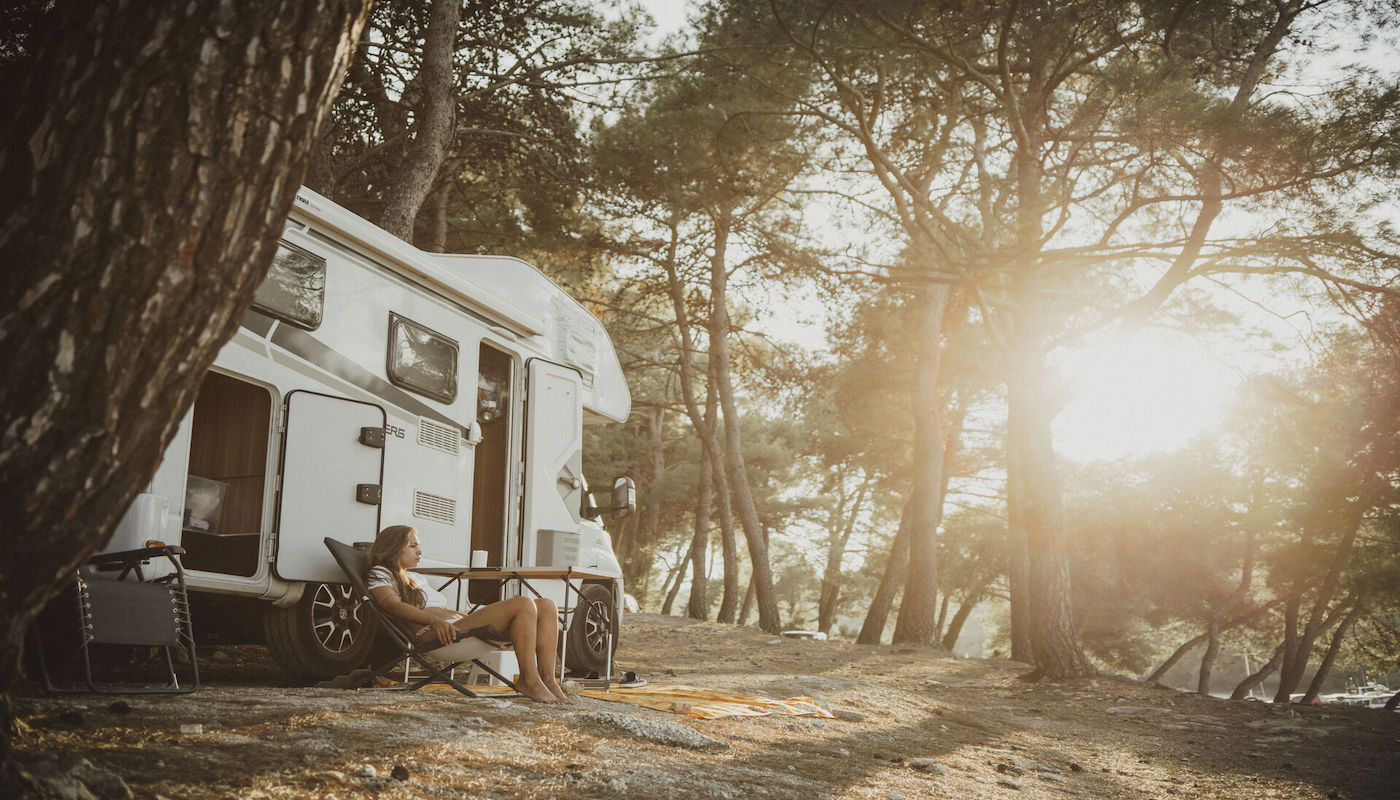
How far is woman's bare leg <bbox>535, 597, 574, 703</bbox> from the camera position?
569 cm

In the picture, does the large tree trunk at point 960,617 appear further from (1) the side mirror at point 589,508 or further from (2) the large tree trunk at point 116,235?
(2) the large tree trunk at point 116,235

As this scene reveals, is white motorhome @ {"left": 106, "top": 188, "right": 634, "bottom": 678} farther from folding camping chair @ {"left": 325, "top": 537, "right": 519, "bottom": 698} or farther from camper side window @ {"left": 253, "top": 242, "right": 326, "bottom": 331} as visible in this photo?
folding camping chair @ {"left": 325, "top": 537, "right": 519, "bottom": 698}

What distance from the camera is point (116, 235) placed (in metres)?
2.23

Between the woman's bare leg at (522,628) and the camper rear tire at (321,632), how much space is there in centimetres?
73

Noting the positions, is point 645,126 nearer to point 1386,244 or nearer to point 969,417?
point 1386,244

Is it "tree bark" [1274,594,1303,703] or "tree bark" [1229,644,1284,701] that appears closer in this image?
"tree bark" [1274,594,1303,703]

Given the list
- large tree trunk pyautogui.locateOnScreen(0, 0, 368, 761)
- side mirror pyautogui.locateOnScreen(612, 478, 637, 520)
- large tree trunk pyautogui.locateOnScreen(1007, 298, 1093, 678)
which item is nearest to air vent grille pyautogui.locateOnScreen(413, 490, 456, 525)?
side mirror pyautogui.locateOnScreen(612, 478, 637, 520)

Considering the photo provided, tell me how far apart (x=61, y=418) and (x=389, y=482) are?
3949 millimetres

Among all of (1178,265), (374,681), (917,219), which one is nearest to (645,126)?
(917,219)

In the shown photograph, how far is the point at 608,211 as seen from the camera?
14953 millimetres

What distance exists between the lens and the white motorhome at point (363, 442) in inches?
215

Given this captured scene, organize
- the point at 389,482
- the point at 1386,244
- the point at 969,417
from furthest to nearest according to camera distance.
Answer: the point at 969,417 < the point at 1386,244 < the point at 389,482

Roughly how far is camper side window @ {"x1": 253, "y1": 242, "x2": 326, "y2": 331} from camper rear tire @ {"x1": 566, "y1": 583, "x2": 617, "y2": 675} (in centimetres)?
278

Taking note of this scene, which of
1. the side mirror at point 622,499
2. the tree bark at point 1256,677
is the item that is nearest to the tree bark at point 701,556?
the tree bark at point 1256,677
